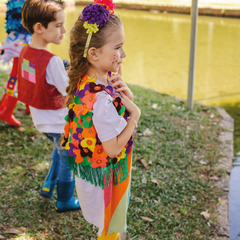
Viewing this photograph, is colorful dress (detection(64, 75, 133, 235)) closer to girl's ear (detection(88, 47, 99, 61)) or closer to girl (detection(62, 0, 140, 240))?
girl (detection(62, 0, 140, 240))

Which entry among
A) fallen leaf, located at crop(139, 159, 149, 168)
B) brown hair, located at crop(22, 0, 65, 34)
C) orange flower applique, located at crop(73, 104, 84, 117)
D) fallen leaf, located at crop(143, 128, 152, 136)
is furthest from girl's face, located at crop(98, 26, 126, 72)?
fallen leaf, located at crop(143, 128, 152, 136)

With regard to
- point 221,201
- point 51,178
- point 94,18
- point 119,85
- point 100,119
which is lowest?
point 221,201

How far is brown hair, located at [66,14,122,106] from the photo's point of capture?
1.45m

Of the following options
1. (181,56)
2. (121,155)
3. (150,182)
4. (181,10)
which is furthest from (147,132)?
(181,10)

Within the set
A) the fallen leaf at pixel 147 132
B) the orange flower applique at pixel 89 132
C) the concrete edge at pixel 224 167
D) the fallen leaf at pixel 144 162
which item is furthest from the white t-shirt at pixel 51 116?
the fallen leaf at pixel 147 132

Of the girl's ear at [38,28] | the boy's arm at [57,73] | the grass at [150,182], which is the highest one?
the girl's ear at [38,28]

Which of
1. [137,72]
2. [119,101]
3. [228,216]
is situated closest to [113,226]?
[119,101]

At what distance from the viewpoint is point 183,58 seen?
24.7 ft

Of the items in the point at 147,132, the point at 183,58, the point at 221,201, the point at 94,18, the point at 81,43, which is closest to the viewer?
the point at 94,18

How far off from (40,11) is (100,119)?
3.57 feet

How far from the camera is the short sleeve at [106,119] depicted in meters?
1.43

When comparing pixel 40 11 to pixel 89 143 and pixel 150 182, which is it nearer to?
pixel 89 143

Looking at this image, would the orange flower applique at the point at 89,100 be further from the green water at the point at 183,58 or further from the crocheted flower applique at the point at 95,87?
the green water at the point at 183,58

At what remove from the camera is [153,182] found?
9.35 ft
